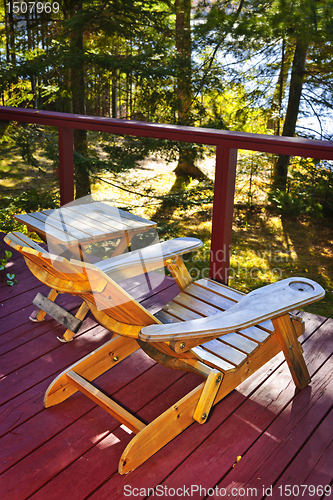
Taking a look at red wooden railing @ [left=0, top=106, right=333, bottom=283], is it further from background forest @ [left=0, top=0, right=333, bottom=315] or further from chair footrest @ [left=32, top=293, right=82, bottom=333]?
background forest @ [left=0, top=0, right=333, bottom=315]

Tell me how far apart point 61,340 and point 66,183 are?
1446mm

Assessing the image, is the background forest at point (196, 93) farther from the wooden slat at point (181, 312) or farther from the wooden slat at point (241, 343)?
the wooden slat at point (241, 343)

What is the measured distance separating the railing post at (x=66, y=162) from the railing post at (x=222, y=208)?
1298mm

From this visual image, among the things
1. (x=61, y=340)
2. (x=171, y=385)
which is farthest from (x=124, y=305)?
(x=61, y=340)

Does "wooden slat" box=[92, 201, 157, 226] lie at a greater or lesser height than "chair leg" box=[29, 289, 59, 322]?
greater

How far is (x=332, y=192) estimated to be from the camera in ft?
19.9

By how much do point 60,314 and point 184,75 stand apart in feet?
17.1

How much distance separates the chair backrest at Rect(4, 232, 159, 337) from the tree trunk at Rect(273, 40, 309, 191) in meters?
5.58

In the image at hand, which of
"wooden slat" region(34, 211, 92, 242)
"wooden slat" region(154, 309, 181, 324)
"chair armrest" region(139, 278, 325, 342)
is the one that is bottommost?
"wooden slat" region(154, 309, 181, 324)

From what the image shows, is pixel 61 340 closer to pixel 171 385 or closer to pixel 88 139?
pixel 171 385

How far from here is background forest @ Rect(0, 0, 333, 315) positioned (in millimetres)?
5750

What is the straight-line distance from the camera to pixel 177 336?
125 centimetres

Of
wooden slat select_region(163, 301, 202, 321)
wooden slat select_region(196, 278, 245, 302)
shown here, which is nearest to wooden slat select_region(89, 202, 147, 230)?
wooden slat select_region(196, 278, 245, 302)

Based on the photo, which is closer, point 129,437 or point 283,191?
point 129,437
